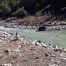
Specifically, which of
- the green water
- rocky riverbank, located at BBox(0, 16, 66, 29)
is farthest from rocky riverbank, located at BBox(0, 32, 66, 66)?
rocky riverbank, located at BBox(0, 16, 66, 29)

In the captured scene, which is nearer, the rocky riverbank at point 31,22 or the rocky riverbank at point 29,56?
the rocky riverbank at point 29,56

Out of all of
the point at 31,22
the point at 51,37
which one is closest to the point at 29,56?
the point at 51,37

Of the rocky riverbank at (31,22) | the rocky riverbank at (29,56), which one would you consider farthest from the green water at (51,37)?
the rocky riverbank at (29,56)

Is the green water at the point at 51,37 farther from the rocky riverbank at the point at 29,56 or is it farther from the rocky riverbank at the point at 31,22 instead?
the rocky riverbank at the point at 29,56

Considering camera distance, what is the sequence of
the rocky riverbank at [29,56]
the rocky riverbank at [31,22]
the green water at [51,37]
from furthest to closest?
the rocky riverbank at [31,22]
the green water at [51,37]
the rocky riverbank at [29,56]

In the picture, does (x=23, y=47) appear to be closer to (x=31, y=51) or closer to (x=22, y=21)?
(x=31, y=51)

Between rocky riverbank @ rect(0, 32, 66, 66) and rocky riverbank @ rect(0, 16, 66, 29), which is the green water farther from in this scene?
rocky riverbank @ rect(0, 32, 66, 66)

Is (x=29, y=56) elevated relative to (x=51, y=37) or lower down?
elevated

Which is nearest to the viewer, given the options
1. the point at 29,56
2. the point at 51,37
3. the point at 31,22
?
the point at 29,56

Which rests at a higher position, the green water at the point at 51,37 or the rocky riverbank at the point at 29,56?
the rocky riverbank at the point at 29,56

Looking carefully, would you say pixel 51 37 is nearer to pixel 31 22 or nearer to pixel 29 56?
pixel 29 56

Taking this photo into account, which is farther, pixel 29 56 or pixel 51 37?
pixel 51 37

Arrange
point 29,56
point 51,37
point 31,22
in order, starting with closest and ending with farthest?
point 29,56 < point 51,37 < point 31,22

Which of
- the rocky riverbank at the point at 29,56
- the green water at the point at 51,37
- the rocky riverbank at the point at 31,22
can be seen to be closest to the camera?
the rocky riverbank at the point at 29,56
